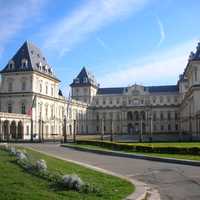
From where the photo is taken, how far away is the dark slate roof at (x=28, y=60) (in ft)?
230

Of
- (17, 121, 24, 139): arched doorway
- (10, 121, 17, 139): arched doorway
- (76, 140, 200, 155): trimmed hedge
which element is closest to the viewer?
(76, 140, 200, 155): trimmed hedge

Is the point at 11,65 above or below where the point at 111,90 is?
below

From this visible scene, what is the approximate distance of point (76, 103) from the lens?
318 ft

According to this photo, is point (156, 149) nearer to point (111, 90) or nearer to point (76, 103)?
point (76, 103)

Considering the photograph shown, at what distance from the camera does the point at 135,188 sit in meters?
10.3

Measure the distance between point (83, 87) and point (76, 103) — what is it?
21662 mm

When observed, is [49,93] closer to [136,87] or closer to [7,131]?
[7,131]

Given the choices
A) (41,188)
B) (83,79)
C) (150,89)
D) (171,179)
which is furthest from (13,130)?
(150,89)

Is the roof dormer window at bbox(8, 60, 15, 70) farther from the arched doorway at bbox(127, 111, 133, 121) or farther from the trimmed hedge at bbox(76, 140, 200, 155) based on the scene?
the arched doorway at bbox(127, 111, 133, 121)

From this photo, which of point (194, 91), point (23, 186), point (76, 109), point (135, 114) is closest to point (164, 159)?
point (23, 186)

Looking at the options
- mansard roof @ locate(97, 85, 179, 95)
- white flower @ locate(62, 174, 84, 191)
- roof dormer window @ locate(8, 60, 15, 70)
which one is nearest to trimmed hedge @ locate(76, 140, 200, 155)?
white flower @ locate(62, 174, 84, 191)

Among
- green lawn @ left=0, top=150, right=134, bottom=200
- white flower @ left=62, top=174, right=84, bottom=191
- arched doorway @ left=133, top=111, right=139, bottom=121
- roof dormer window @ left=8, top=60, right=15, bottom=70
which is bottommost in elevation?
green lawn @ left=0, top=150, right=134, bottom=200

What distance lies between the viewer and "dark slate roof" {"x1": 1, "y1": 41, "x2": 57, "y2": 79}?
7009 cm

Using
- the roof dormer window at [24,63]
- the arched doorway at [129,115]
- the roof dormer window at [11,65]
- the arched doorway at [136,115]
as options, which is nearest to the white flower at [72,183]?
the roof dormer window at [24,63]
